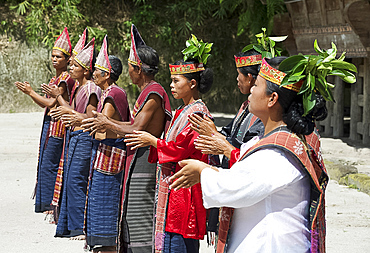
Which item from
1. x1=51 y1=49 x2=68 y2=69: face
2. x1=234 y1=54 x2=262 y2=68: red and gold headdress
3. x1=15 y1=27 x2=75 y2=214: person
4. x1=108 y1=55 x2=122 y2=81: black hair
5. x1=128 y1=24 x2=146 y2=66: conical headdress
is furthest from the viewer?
x1=51 y1=49 x2=68 y2=69: face

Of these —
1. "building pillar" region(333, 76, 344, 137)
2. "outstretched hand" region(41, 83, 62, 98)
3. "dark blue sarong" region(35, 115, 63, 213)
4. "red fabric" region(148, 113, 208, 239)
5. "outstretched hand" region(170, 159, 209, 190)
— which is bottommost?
"building pillar" region(333, 76, 344, 137)

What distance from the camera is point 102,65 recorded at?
470cm

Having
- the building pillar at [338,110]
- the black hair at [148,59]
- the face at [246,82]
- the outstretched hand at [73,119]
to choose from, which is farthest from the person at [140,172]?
the building pillar at [338,110]

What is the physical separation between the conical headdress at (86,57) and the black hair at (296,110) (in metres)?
3.36

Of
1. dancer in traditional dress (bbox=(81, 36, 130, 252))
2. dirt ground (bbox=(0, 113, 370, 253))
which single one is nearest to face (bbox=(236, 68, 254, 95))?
dancer in traditional dress (bbox=(81, 36, 130, 252))

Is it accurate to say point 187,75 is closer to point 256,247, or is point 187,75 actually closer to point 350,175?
point 256,247

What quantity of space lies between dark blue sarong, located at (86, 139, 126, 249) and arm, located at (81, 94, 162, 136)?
53 centimetres

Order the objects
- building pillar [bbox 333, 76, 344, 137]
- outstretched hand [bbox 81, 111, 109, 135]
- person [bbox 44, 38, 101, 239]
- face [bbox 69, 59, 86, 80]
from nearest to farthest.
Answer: outstretched hand [bbox 81, 111, 109, 135] → person [bbox 44, 38, 101, 239] → face [bbox 69, 59, 86, 80] → building pillar [bbox 333, 76, 344, 137]

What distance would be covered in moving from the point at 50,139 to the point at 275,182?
161 inches

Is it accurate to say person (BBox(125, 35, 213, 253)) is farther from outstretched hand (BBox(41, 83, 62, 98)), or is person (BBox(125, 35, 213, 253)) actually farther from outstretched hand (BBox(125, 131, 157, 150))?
outstretched hand (BBox(41, 83, 62, 98))

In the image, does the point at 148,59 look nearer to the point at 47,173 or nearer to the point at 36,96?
the point at 36,96

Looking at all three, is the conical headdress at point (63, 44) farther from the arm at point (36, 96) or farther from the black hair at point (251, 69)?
the black hair at point (251, 69)

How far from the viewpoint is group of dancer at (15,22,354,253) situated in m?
2.08

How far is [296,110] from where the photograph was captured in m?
2.12
